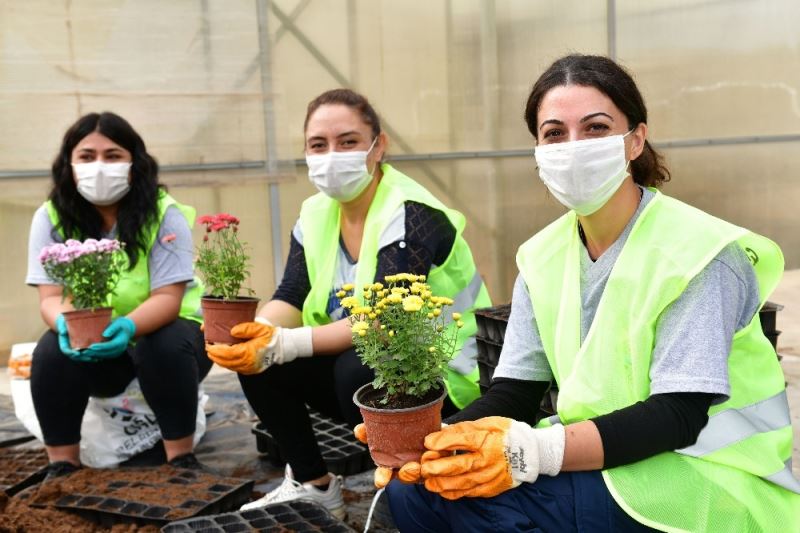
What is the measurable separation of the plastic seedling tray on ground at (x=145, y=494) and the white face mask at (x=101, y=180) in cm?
99

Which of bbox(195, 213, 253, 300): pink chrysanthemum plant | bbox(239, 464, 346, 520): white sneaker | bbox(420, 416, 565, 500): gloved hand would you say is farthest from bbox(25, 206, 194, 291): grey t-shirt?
bbox(420, 416, 565, 500): gloved hand

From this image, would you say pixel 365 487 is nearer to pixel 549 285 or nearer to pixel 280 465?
pixel 280 465

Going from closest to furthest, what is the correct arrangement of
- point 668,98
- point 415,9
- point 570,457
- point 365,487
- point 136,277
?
1. point 570,457
2. point 365,487
3. point 136,277
4. point 415,9
5. point 668,98

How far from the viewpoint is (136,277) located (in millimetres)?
3137

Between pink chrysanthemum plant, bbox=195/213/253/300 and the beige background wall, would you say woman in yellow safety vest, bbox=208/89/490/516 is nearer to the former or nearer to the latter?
pink chrysanthemum plant, bbox=195/213/253/300

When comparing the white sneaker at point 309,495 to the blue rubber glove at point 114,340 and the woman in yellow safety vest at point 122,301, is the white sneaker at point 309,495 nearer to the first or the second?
the woman in yellow safety vest at point 122,301

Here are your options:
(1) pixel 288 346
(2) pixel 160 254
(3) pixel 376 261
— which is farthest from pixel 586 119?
(2) pixel 160 254

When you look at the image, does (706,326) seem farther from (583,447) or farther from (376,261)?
(376,261)

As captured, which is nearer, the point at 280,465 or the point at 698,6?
the point at 280,465

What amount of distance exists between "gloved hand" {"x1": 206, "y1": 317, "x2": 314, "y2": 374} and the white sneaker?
0.39m

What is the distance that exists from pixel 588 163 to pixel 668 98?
565cm

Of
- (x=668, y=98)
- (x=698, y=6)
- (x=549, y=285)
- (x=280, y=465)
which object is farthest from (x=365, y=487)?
(x=698, y=6)

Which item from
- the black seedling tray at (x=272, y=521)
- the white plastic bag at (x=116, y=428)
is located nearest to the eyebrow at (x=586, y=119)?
the black seedling tray at (x=272, y=521)

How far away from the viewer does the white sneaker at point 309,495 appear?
251cm
